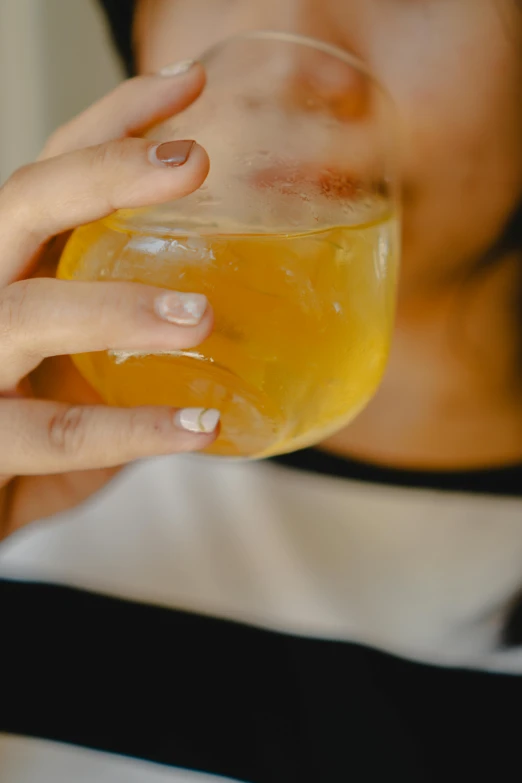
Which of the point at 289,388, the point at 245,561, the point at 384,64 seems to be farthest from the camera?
the point at 245,561

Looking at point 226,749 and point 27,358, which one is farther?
point 226,749

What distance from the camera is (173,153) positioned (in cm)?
45

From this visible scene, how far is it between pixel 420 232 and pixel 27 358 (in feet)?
1.63

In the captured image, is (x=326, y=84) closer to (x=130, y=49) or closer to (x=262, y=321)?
(x=262, y=321)

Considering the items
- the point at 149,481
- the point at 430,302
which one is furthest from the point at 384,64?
the point at 149,481

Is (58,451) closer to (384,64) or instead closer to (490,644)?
(384,64)

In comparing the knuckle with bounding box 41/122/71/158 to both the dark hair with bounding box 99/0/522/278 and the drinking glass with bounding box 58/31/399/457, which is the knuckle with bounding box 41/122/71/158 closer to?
the drinking glass with bounding box 58/31/399/457

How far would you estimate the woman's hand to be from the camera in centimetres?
45

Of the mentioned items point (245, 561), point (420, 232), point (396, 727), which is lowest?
point (396, 727)

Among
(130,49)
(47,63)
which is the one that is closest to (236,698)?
(130,49)

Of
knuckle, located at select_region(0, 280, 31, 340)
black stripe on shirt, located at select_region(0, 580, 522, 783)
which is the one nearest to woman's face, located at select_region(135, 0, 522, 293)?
knuckle, located at select_region(0, 280, 31, 340)

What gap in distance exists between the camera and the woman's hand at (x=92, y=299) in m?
0.45

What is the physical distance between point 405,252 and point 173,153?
0.45 meters

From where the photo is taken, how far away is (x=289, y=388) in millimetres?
482
